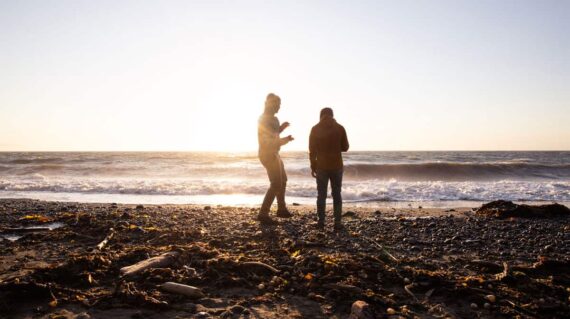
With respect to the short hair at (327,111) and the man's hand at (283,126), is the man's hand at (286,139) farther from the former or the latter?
the short hair at (327,111)

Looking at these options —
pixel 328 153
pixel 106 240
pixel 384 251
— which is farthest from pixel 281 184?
pixel 106 240

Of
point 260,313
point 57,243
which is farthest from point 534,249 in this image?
point 57,243

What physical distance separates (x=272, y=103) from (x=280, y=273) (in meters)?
3.54

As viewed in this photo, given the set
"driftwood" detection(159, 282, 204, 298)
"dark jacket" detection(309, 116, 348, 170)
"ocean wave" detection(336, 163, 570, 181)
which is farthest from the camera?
"ocean wave" detection(336, 163, 570, 181)

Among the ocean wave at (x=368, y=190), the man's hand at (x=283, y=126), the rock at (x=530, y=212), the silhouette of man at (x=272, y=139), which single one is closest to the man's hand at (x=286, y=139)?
the silhouette of man at (x=272, y=139)

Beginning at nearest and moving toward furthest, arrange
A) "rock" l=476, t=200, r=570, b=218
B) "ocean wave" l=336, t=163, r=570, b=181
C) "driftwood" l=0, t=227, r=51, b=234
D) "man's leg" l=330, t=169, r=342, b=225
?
1. "driftwood" l=0, t=227, r=51, b=234
2. "man's leg" l=330, t=169, r=342, b=225
3. "rock" l=476, t=200, r=570, b=218
4. "ocean wave" l=336, t=163, r=570, b=181

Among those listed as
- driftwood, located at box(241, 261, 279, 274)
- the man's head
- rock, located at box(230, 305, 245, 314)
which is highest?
the man's head

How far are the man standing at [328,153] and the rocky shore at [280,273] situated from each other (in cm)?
64

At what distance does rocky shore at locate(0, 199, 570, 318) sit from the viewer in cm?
333

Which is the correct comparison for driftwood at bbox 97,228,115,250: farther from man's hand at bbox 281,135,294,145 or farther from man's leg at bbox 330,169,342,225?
man's leg at bbox 330,169,342,225

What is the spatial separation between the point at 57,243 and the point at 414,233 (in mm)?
5539

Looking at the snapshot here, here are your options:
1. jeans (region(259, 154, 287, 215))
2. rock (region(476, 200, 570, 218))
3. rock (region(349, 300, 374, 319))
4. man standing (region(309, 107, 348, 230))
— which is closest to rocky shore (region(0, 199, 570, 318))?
rock (region(349, 300, 374, 319))

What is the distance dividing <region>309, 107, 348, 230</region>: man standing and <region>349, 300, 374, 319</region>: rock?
3.62 metres

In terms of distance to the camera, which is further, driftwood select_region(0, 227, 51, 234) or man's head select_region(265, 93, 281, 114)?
man's head select_region(265, 93, 281, 114)
